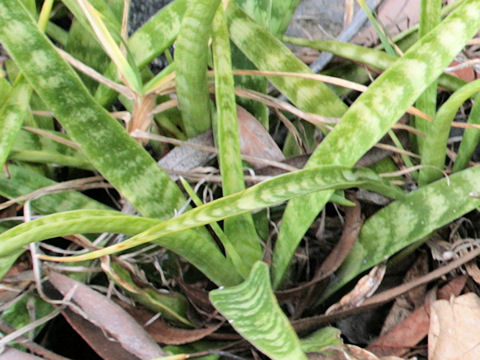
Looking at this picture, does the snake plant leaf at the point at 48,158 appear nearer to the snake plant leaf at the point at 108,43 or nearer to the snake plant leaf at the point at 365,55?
the snake plant leaf at the point at 108,43

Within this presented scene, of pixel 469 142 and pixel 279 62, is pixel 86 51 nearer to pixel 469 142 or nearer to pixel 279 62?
pixel 279 62

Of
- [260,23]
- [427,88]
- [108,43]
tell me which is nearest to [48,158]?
[108,43]

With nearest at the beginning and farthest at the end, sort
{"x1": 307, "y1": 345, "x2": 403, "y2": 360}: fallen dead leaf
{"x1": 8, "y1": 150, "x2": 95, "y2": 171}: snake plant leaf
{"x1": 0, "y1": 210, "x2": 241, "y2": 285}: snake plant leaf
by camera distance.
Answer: {"x1": 0, "y1": 210, "x2": 241, "y2": 285}: snake plant leaf
{"x1": 307, "y1": 345, "x2": 403, "y2": 360}: fallen dead leaf
{"x1": 8, "y1": 150, "x2": 95, "y2": 171}: snake plant leaf

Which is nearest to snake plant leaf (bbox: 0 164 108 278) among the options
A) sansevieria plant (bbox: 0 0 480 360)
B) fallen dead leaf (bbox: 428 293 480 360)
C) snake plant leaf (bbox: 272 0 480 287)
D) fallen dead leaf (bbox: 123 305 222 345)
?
sansevieria plant (bbox: 0 0 480 360)

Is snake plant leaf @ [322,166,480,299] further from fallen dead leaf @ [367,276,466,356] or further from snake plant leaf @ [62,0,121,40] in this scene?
snake plant leaf @ [62,0,121,40]

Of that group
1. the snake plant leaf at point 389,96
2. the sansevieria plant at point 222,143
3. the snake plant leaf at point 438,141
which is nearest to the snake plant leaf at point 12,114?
the sansevieria plant at point 222,143

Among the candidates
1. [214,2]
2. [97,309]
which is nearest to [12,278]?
[97,309]
